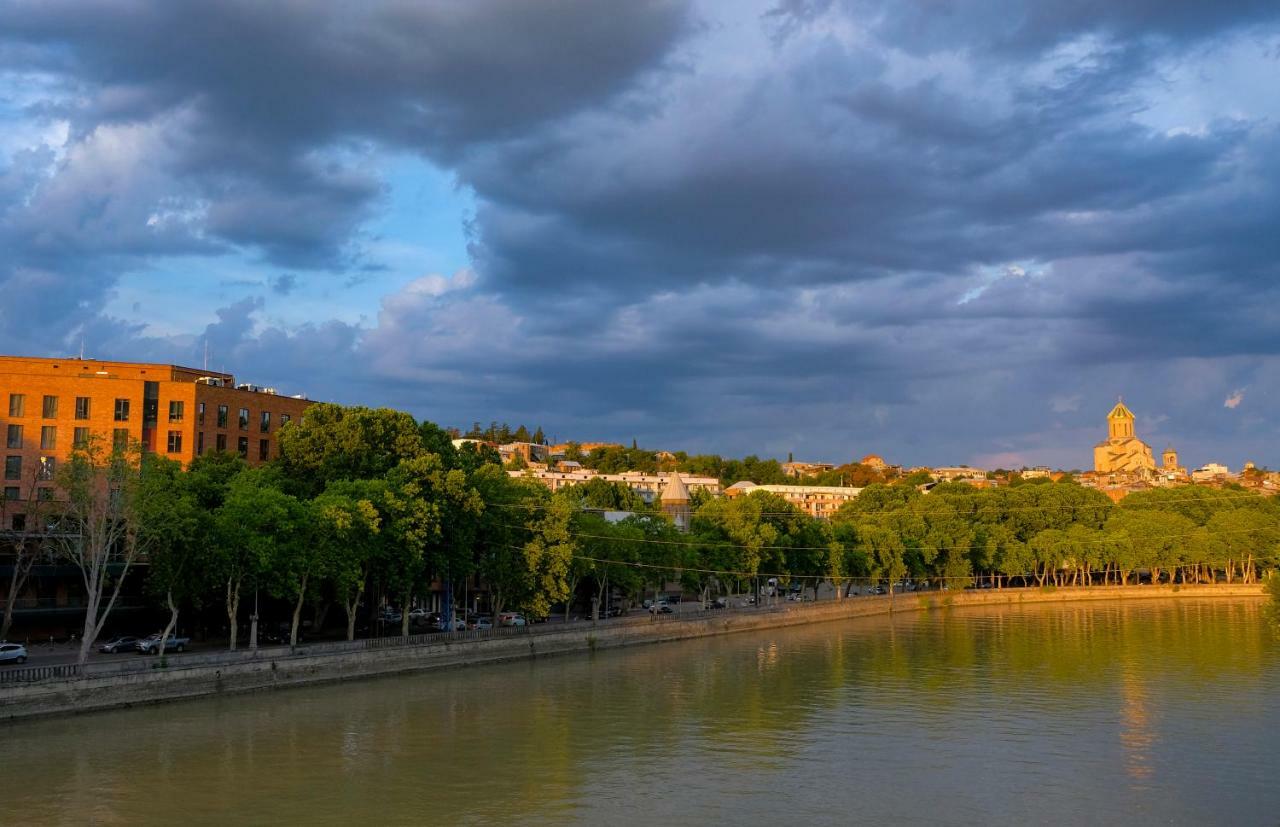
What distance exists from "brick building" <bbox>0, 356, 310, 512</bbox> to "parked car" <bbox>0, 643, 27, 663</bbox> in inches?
562

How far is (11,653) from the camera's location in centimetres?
5147

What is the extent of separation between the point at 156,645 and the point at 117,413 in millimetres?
21673

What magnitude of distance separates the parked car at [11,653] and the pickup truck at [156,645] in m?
6.84

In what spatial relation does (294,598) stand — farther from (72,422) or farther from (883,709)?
(883,709)

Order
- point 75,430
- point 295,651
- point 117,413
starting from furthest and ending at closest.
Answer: point 117,413
point 75,430
point 295,651

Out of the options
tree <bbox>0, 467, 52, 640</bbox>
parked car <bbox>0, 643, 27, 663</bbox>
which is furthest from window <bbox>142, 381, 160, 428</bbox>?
parked car <bbox>0, 643, 27, 663</bbox>

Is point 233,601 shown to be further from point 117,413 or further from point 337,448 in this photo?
point 117,413

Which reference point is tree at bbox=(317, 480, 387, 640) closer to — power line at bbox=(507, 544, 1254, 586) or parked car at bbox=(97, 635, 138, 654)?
parked car at bbox=(97, 635, 138, 654)

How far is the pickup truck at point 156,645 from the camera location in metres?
58.7

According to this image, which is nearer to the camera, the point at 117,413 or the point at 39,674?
the point at 39,674

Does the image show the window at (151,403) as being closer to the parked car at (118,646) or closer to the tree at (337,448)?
the tree at (337,448)

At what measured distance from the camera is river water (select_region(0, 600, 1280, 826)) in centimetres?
3478

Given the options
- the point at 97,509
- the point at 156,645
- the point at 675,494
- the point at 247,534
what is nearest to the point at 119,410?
the point at 156,645

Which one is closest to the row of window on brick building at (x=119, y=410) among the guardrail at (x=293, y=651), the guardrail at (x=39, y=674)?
the guardrail at (x=293, y=651)
